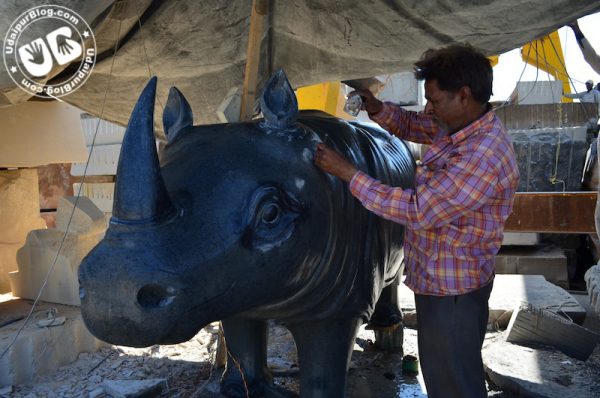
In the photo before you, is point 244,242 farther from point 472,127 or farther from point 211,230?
point 472,127

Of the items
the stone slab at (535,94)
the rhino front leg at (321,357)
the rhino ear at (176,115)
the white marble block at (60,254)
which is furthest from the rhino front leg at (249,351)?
the stone slab at (535,94)

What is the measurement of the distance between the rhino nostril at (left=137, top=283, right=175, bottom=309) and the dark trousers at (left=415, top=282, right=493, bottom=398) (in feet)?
4.17

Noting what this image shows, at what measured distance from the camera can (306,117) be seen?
286 centimetres

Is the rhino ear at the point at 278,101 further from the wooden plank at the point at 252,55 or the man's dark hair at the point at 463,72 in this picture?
the wooden plank at the point at 252,55

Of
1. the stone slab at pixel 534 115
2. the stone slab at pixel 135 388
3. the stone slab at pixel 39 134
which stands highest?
the stone slab at pixel 534 115

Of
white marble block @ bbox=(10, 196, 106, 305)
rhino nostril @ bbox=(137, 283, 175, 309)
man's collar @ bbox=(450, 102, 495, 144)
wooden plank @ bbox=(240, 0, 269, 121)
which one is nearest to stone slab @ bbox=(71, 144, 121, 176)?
white marble block @ bbox=(10, 196, 106, 305)

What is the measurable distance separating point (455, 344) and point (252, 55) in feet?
6.92

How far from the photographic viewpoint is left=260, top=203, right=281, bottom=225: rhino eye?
202 centimetres

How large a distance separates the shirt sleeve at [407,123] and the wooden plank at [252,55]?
33.3 inches

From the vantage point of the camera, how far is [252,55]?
340cm

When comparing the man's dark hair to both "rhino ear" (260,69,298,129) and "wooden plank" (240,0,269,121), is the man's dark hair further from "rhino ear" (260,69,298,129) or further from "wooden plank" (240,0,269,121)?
"wooden plank" (240,0,269,121)

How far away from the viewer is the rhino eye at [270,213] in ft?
6.63

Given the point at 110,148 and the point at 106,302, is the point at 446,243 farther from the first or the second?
the point at 110,148

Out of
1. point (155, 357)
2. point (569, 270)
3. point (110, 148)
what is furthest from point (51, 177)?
point (569, 270)
